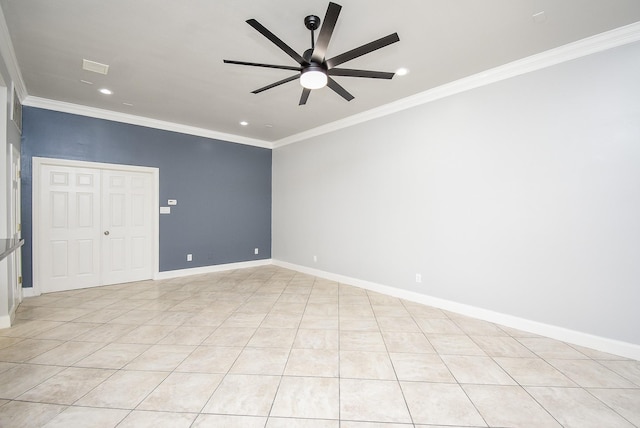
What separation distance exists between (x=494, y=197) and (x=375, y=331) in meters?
2.15

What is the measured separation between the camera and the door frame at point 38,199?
4.27m

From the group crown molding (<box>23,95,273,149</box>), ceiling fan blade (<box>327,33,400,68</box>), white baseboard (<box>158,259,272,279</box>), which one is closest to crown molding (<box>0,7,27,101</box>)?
crown molding (<box>23,95,273,149</box>)

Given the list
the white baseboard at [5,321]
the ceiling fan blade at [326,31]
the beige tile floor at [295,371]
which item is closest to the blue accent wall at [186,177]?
the white baseboard at [5,321]

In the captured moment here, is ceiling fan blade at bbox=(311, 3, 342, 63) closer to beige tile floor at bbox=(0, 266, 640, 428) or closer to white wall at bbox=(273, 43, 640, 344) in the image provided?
white wall at bbox=(273, 43, 640, 344)

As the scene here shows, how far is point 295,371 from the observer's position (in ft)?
7.73

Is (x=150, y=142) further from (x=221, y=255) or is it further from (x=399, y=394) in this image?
(x=399, y=394)

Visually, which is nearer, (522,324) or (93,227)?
(522,324)

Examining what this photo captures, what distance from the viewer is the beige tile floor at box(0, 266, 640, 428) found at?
1.85 meters

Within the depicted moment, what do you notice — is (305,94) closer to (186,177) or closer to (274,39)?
(274,39)

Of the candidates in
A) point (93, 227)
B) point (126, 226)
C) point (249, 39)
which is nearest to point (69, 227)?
point (93, 227)

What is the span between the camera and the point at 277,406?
1.94 metres

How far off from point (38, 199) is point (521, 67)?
6916 mm

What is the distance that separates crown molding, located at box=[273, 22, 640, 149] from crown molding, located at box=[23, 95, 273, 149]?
289cm

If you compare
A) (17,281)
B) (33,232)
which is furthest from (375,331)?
(33,232)
